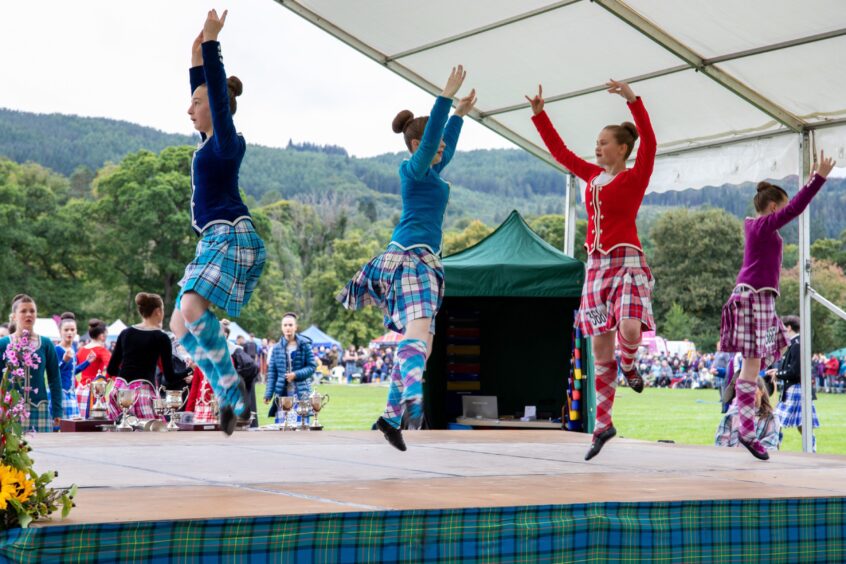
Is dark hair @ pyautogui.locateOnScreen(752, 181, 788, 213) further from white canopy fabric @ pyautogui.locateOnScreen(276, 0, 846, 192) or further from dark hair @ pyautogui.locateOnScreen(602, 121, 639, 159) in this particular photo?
white canopy fabric @ pyautogui.locateOnScreen(276, 0, 846, 192)

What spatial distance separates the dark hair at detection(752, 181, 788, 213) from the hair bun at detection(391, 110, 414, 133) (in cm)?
206

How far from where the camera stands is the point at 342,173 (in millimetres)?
120062

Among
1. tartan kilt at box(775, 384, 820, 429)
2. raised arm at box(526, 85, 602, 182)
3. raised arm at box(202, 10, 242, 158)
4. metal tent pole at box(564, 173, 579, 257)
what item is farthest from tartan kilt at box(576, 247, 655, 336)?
tartan kilt at box(775, 384, 820, 429)

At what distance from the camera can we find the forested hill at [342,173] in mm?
102000

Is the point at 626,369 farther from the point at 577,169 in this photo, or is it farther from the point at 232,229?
the point at 232,229

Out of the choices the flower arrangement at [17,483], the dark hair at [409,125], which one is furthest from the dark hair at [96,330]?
the flower arrangement at [17,483]

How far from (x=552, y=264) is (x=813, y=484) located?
234 inches

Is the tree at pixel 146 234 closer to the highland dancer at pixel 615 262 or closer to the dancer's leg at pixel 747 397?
the dancer's leg at pixel 747 397

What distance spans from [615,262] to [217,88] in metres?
2.07

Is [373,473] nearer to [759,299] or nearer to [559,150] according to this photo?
[559,150]

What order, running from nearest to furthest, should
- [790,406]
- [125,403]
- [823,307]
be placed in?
[125,403]
[790,406]
[823,307]

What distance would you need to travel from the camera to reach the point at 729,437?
9547mm

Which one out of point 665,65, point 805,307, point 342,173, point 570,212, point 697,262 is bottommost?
point 805,307

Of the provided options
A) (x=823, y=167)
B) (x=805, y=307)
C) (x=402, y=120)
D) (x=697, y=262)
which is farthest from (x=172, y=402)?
(x=697, y=262)
